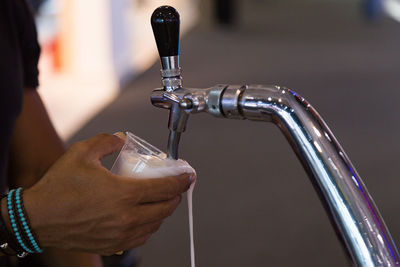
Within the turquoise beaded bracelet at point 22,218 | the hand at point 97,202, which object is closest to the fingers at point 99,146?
the hand at point 97,202

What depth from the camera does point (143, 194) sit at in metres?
0.62

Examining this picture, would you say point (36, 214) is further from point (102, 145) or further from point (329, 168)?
point (329, 168)

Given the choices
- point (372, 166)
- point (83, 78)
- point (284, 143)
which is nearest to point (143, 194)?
point (372, 166)

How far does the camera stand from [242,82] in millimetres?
4957

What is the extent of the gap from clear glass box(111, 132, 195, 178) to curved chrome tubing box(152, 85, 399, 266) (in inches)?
5.2

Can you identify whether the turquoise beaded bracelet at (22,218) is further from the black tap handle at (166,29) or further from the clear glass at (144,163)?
the black tap handle at (166,29)

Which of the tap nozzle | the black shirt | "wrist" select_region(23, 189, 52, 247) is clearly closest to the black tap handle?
the tap nozzle

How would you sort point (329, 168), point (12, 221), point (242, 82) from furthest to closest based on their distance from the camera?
point (242, 82) < point (12, 221) < point (329, 168)

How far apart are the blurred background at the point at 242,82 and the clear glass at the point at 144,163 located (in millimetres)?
1643

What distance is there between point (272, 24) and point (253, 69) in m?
2.80

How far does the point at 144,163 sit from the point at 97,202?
7 cm

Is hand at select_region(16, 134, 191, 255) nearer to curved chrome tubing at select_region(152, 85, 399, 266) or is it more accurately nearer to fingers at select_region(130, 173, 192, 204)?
fingers at select_region(130, 173, 192, 204)

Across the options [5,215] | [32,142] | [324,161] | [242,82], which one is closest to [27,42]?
[32,142]

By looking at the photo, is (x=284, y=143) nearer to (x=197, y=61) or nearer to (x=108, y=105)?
(x=108, y=105)
